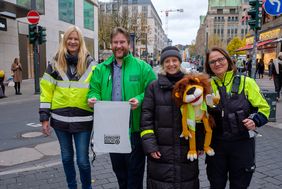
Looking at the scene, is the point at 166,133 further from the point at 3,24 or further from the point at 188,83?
the point at 3,24

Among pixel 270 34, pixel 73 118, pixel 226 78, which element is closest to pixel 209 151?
pixel 226 78

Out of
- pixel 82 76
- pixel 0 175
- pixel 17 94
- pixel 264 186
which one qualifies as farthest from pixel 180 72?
pixel 17 94

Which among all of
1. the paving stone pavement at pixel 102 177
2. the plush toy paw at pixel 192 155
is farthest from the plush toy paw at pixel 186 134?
the paving stone pavement at pixel 102 177

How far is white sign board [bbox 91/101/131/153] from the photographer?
9.91 ft

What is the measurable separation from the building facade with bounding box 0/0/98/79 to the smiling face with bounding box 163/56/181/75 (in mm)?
14319

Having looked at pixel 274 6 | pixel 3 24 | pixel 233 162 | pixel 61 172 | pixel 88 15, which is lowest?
pixel 61 172

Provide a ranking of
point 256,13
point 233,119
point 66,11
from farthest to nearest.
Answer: point 66,11 → point 256,13 → point 233,119

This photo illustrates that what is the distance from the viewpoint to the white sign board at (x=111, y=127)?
9.91 feet

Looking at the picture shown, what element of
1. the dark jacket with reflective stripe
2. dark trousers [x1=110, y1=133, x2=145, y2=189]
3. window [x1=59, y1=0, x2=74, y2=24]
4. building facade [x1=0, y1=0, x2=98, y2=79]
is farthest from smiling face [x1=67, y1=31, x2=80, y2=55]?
window [x1=59, y1=0, x2=74, y2=24]

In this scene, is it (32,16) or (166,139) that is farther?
(32,16)

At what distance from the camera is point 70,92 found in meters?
3.29

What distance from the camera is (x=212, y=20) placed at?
121 m

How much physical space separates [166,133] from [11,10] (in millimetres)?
19834

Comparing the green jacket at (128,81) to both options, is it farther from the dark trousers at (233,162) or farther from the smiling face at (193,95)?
the dark trousers at (233,162)
